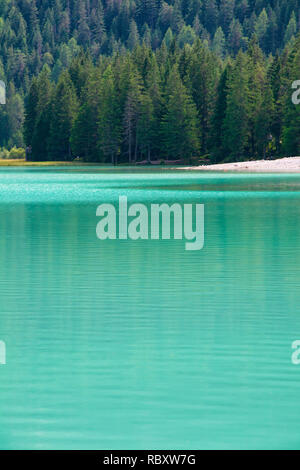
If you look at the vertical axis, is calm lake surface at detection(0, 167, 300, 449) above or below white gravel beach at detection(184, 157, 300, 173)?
below

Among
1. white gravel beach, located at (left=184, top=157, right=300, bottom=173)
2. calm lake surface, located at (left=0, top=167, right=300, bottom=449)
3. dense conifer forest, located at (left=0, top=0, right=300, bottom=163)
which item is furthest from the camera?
dense conifer forest, located at (left=0, top=0, right=300, bottom=163)

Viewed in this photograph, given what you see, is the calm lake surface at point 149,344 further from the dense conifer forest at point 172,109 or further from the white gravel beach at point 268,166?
the dense conifer forest at point 172,109

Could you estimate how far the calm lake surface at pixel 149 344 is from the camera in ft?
36.4

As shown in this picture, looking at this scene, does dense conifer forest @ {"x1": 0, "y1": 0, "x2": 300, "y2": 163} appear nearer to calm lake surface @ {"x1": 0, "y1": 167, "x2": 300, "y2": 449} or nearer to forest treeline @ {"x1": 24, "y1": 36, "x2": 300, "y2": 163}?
forest treeline @ {"x1": 24, "y1": 36, "x2": 300, "y2": 163}

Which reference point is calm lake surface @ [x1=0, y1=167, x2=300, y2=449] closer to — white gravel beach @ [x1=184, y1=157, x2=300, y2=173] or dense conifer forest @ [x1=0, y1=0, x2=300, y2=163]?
white gravel beach @ [x1=184, y1=157, x2=300, y2=173]

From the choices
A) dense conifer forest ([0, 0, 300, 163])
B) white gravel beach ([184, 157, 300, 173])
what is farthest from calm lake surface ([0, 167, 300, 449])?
dense conifer forest ([0, 0, 300, 163])

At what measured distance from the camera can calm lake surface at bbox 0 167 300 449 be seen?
1109 cm

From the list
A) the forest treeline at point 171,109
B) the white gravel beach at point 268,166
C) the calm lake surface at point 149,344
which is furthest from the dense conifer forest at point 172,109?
the calm lake surface at point 149,344

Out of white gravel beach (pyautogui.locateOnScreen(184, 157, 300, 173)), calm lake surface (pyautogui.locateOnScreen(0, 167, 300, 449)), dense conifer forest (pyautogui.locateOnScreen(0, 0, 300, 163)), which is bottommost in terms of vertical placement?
calm lake surface (pyautogui.locateOnScreen(0, 167, 300, 449))

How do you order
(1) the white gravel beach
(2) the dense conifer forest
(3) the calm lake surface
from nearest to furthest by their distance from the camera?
→ (3) the calm lake surface → (1) the white gravel beach → (2) the dense conifer forest

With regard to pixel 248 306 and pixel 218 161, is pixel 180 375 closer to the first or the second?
pixel 248 306

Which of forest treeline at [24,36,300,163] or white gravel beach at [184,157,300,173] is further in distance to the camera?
forest treeline at [24,36,300,163]

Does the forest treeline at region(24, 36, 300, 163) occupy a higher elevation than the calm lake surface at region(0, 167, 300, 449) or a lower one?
→ higher

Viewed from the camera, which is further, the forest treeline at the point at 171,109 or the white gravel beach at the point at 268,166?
the forest treeline at the point at 171,109
